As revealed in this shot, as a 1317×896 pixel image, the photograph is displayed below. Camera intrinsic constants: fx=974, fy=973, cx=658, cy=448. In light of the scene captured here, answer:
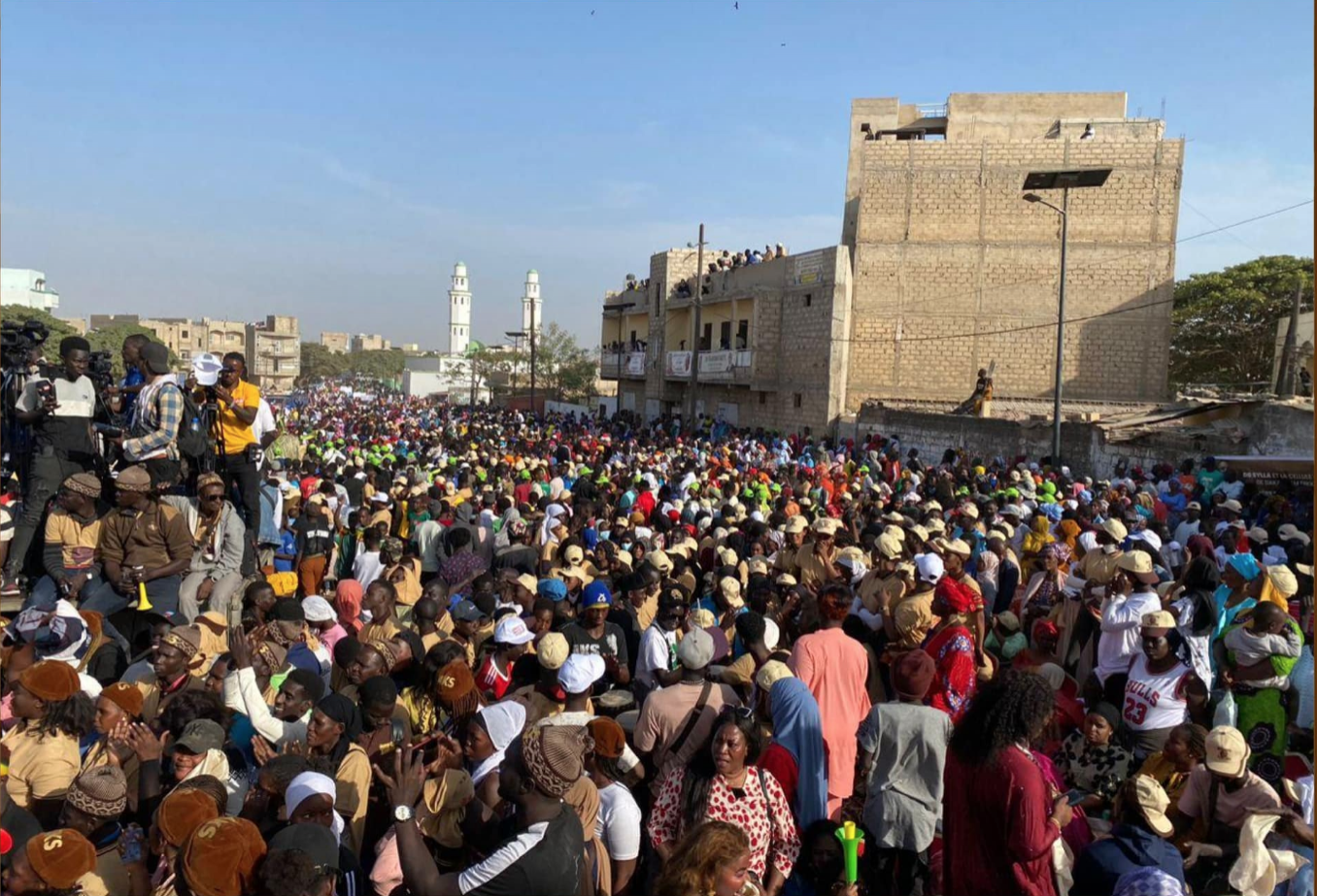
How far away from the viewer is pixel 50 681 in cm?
378

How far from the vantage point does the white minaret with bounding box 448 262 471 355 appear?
138 metres

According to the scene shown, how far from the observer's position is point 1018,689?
10.4 ft

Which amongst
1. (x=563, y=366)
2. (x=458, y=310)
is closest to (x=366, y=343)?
(x=458, y=310)

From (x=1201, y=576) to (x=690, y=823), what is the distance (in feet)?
14.1

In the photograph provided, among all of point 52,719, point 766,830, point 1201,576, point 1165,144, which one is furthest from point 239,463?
point 1165,144

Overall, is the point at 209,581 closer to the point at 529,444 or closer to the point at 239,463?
the point at 239,463

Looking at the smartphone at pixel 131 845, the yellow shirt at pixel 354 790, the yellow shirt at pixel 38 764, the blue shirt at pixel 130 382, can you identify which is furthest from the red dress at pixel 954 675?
the blue shirt at pixel 130 382

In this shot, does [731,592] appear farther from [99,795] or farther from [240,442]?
[99,795]

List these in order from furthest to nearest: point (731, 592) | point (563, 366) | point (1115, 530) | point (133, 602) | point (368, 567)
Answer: point (563, 366) → point (1115, 530) → point (368, 567) → point (731, 592) → point (133, 602)

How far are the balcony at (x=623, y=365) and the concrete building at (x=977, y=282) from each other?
30.5ft

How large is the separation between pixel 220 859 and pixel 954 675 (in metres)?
3.32

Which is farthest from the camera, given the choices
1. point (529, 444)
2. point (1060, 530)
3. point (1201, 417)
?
point (529, 444)

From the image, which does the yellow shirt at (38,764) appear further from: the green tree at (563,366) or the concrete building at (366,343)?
the concrete building at (366,343)

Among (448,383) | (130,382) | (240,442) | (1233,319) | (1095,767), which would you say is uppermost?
(1233,319)
